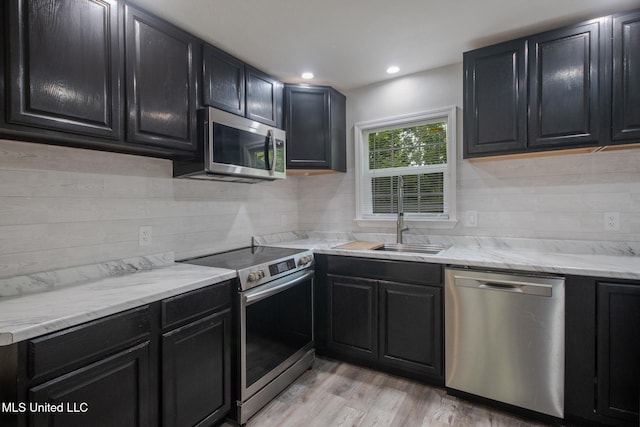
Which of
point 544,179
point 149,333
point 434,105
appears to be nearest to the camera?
point 149,333

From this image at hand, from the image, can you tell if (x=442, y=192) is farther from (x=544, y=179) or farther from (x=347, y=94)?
(x=347, y=94)

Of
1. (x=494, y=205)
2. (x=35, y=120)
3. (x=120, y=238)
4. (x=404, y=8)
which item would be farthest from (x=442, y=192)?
(x=35, y=120)

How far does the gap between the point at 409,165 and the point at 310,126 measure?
0.98 metres

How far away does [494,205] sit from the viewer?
245 cm

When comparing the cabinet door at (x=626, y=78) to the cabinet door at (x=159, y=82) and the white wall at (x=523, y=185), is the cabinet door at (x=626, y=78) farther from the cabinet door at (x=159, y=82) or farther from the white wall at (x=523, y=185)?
the cabinet door at (x=159, y=82)

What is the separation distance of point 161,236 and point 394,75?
2286 millimetres

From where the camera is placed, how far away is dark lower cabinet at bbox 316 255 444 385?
213 centimetres

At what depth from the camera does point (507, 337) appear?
187cm

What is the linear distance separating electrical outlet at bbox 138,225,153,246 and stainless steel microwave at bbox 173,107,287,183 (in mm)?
404

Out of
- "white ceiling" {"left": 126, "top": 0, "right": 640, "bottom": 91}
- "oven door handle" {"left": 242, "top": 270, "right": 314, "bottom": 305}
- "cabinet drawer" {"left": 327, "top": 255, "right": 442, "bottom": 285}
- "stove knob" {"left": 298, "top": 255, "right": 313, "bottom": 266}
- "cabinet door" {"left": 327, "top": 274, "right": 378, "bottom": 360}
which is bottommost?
"cabinet door" {"left": 327, "top": 274, "right": 378, "bottom": 360}

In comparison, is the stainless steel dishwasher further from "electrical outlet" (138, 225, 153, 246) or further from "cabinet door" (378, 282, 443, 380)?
"electrical outlet" (138, 225, 153, 246)

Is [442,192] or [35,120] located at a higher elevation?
[35,120]

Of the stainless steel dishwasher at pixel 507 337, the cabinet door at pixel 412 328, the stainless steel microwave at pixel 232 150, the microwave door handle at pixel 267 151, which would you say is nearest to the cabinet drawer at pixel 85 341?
the stainless steel microwave at pixel 232 150

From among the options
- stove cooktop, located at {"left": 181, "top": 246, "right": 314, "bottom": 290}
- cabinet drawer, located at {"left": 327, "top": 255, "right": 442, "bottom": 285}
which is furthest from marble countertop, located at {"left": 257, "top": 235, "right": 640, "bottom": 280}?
stove cooktop, located at {"left": 181, "top": 246, "right": 314, "bottom": 290}
